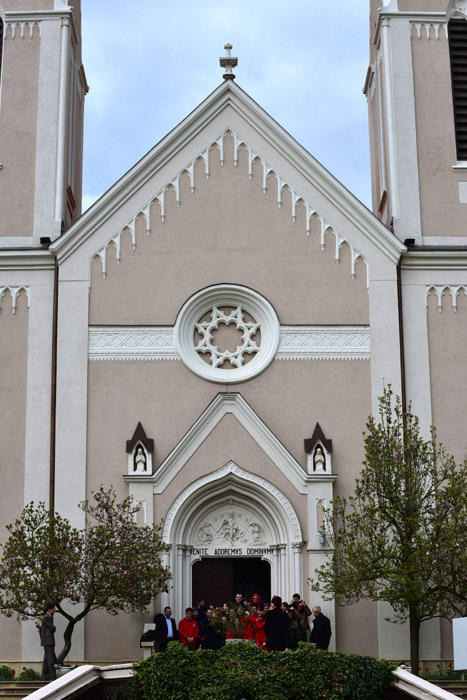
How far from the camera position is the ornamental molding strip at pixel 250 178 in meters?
24.7

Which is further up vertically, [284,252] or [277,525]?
[284,252]

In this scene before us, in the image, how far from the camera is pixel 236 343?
80.7 ft

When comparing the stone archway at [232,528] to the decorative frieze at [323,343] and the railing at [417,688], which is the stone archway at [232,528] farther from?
the railing at [417,688]

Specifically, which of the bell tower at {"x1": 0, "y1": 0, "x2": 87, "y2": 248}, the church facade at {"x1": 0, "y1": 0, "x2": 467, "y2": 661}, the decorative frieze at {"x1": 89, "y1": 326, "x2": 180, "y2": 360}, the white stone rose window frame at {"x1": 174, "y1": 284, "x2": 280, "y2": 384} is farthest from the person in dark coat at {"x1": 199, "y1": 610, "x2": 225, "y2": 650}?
the bell tower at {"x1": 0, "y1": 0, "x2": 87, "y2": 248}

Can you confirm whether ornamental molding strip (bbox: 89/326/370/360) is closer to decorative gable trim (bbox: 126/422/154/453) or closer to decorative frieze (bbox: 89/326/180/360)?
decorative frieze (bbox: 89/326/180/360)

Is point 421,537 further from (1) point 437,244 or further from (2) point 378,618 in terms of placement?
(1) point 437,244

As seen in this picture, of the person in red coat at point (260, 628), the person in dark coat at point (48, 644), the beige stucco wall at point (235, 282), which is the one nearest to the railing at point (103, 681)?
the person in dark coat at point (48, 644)

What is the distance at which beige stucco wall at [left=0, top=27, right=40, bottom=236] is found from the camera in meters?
25.5

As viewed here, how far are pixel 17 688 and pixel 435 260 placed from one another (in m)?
12.3

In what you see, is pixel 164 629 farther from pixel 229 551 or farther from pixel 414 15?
pixel 414 15

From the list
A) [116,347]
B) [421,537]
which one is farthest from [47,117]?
[421,537]

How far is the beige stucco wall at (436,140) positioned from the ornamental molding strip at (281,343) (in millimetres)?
3251

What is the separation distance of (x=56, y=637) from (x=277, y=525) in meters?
4.84

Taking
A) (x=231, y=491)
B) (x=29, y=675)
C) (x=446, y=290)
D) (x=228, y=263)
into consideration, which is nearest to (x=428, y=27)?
(x=446, y=290)
